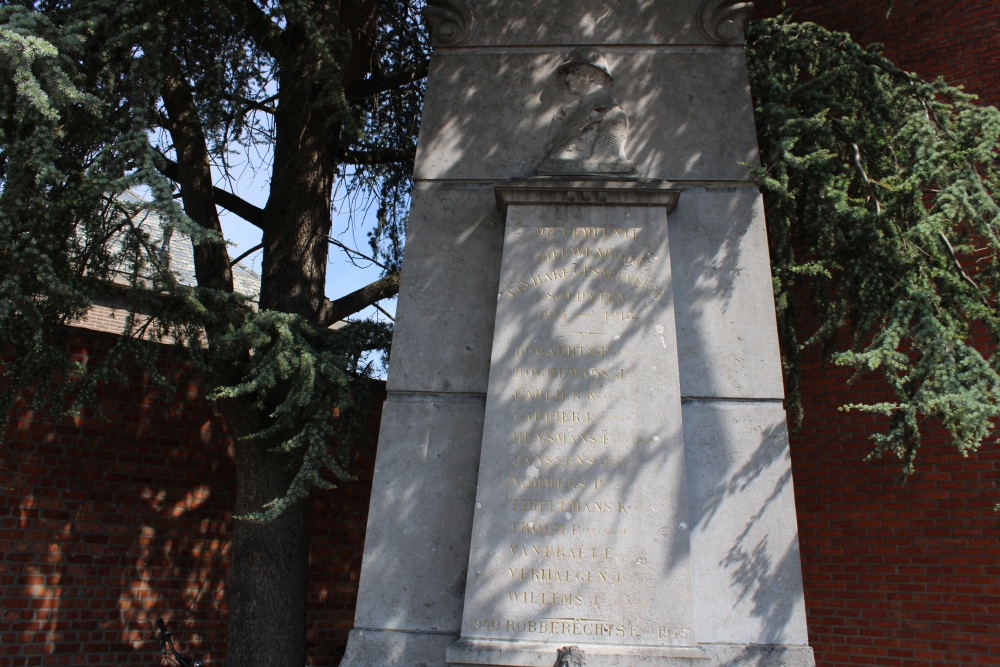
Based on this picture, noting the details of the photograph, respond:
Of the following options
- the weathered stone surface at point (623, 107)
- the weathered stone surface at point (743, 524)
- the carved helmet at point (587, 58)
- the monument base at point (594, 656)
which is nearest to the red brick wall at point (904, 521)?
the weathered stone surface at point (623, 107)

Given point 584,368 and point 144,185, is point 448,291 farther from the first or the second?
point 144,185

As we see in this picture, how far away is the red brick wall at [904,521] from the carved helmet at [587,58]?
3703mm

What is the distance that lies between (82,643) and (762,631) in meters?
5.48

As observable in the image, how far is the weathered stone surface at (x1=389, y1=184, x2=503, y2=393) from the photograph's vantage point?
538 cm

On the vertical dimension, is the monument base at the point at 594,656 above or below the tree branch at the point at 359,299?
below

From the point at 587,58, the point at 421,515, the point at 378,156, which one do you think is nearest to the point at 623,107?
the point at 587,58

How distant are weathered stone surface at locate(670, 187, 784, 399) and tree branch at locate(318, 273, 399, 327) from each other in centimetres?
343

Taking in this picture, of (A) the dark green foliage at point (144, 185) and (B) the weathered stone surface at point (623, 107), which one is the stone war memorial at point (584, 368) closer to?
(B) the weathered stone surface at point (623, 107)

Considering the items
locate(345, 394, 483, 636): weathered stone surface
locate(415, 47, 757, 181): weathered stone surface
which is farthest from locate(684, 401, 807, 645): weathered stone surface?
locate(415, 47, 757, 181): weathered stone surface

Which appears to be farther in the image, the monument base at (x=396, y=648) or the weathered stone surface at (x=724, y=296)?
the weathered stone surface at (x=724, y=296)

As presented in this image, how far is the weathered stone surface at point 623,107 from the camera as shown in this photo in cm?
571

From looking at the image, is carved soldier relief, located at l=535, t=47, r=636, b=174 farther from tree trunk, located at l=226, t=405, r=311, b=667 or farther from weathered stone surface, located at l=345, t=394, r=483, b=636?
tree trunk, located at l=226, t=405, r=311, b=667

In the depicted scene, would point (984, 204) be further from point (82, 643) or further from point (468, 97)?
point (82, 643)

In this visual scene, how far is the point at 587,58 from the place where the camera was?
596 centimetres
